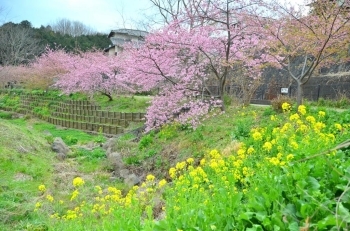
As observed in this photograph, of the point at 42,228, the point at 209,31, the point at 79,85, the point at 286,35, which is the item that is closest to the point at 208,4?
the point at 209,31

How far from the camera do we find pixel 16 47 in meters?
40.9

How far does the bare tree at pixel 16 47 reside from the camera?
40312mm

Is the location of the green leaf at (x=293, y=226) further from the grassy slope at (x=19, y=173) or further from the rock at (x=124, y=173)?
the rock at (x=124, y=173)

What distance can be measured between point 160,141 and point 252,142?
533 centimetres

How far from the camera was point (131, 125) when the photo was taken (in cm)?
1474

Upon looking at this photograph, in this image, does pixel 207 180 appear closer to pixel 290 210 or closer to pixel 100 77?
pixel 290 210

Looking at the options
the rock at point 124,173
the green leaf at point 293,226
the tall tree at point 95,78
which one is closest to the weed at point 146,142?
the rock at point 124,173

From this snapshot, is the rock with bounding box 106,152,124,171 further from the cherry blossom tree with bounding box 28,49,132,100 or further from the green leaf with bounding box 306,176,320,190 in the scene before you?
the cherry blossom tree with bounding box 28,49,132,100

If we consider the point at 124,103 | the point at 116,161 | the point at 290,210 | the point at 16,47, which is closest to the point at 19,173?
the point at 116,161

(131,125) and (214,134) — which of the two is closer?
(214,134)

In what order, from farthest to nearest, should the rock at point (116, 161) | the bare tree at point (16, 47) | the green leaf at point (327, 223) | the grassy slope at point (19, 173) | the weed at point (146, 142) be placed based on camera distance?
the bare tree at point (16, 47)
the weed at point (146, 142)
the rock at point (116, 161)
the grassy slope at point (19, 173)
the green leaf at point (327, 223)

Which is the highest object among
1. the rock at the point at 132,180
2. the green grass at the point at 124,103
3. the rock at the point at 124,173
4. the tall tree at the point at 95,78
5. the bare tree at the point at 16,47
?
the bare tree at the point at 16,47

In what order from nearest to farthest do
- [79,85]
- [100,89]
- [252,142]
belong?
[252,142] < [100,89] < [79,85]

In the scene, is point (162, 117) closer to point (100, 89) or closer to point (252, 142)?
point (252, 142)
